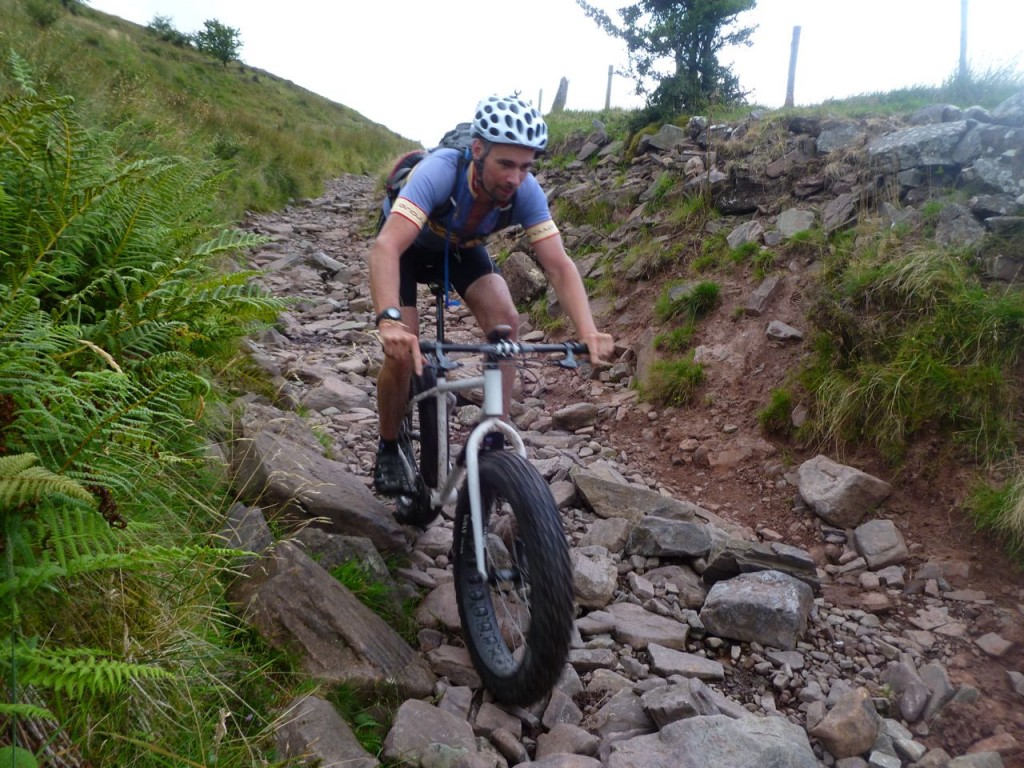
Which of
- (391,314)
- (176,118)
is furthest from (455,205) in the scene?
(176,118)

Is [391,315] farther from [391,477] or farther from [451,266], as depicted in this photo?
[391,477]

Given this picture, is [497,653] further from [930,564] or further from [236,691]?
[930,564]

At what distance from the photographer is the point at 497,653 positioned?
2.98 metres

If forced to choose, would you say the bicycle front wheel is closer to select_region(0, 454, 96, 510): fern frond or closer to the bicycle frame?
the bicycle frame

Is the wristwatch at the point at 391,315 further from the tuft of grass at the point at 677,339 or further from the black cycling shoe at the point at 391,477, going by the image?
the tuft of grass at the point at 677,339

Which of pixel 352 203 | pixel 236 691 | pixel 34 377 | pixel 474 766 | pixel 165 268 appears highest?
pixel 352 203

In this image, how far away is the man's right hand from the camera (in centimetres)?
269

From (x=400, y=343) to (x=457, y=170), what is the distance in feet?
3.97

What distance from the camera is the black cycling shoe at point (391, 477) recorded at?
3953mm

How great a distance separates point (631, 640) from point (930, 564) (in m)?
2.11

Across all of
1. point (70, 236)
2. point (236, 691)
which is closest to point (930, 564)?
point (236, 691)

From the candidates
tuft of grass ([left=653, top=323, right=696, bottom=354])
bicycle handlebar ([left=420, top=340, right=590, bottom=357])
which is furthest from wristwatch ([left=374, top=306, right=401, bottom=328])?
tuft of grass ([left=653, top=323, right=696, bottom=354])

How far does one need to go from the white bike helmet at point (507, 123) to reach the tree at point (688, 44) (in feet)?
32.2

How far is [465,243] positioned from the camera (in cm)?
385
